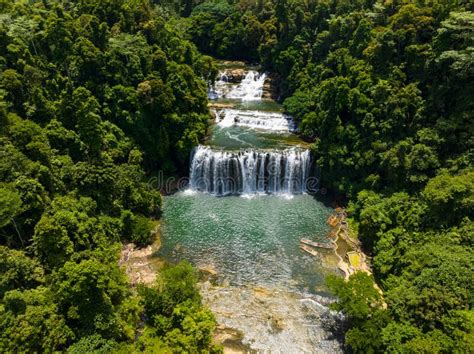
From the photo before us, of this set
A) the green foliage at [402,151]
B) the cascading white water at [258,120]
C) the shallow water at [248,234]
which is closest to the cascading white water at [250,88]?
the cascading white water at [258,120]

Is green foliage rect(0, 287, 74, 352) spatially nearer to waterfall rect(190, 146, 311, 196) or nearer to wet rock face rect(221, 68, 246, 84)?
waterfall rect(190, 146, 311, 196)

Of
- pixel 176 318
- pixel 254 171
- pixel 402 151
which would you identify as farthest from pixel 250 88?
pixel 176 318

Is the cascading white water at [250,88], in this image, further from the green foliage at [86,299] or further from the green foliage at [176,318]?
the green foliage at [86,299]

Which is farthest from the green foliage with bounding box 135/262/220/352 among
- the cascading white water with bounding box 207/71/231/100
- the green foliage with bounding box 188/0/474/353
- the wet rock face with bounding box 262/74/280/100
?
the wet rock face with bounding box 262/74/280/100

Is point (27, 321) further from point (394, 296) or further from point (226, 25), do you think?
point (226, 25)

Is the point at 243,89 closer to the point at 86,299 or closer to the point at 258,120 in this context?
the point at 258,120

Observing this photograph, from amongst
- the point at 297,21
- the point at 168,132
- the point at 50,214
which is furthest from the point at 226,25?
the point at 50,214
